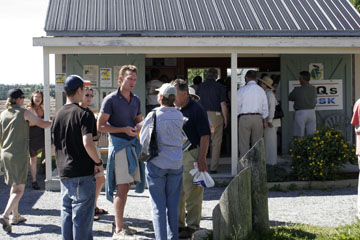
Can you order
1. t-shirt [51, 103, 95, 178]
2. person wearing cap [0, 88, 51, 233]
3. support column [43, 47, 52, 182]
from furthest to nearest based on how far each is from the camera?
support column [43, 47, 52, 182] < person wearing cap [0, 88, 51, 233] < t-shirt [51, 103, 95, 178]

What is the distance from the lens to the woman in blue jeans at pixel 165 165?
525 cm

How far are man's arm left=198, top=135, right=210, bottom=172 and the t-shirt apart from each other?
4.54 feet

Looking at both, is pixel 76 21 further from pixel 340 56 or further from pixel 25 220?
pixel 340 56

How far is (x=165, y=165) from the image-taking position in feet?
17.2

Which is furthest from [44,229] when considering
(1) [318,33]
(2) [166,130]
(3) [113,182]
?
(1) [318,33]

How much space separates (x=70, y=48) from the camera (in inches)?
355

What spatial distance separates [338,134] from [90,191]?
5520mm

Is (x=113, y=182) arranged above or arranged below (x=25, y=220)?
above

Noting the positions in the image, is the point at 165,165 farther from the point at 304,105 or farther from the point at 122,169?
the point at 304,105

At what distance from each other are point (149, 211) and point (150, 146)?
2.63m

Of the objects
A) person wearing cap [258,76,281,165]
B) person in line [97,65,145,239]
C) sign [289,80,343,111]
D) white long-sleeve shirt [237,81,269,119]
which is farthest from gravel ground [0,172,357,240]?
sign [289,80,343,111]

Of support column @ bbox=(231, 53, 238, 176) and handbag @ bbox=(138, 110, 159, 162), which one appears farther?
support column @ bbox=(231, 53, 238, 176)

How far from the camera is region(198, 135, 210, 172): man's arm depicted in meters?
5.82

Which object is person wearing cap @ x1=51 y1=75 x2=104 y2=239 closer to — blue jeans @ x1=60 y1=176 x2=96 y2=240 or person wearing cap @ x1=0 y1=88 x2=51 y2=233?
blue jeans @ x1=60 y1=176 x2=96 y2=240
